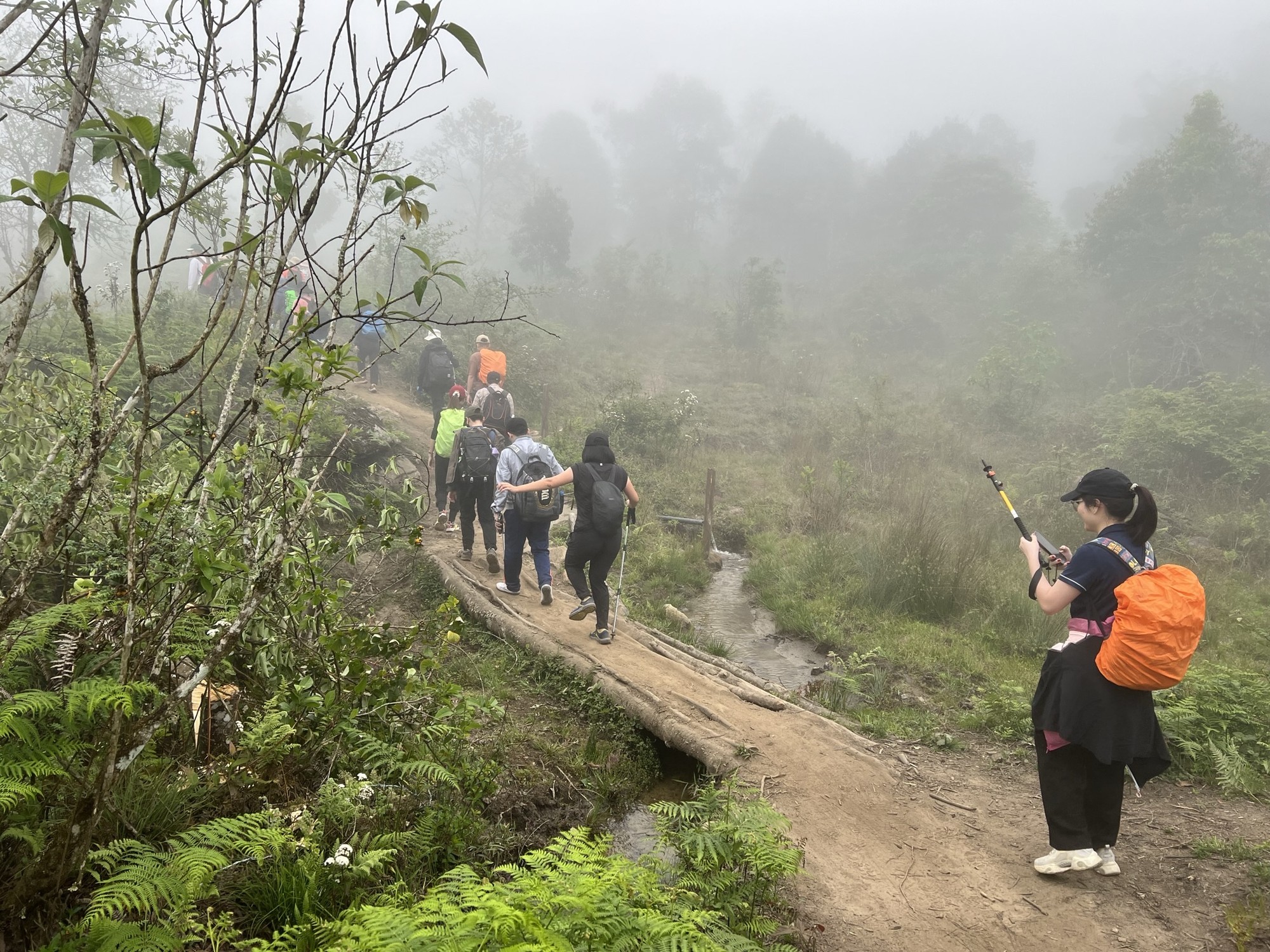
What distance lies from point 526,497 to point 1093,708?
503 centimetres

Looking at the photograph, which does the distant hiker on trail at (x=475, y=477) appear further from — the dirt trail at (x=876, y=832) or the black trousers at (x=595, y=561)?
the dirt trail at (x=876, y=832)

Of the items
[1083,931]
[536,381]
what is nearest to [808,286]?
[536,381]

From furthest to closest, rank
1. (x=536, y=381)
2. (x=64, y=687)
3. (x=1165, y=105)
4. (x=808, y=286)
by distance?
(x=1165, y=105), (x=808, y=286), (x=536, y=381), (x=64, y=687)

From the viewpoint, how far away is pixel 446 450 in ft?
29.1

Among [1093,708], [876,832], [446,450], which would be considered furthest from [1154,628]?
[446,450]

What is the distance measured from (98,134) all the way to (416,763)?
280cm

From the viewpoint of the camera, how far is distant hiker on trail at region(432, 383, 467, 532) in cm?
882

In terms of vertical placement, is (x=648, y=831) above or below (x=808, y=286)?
below

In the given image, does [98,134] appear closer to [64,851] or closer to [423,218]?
[423,218]

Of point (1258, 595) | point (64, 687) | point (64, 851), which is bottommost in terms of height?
point (1258, 595)

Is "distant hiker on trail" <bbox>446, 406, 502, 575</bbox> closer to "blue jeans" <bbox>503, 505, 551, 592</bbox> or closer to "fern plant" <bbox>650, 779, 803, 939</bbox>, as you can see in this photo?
"blue jeans" <bbox>503, 505, 551, 592</bbox>

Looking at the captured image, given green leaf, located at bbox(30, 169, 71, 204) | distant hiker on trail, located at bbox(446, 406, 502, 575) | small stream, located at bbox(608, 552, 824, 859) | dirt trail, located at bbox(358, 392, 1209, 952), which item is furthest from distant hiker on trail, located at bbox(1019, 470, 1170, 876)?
distant hiker on trail, located at bbox(446, 406, 502, 575)

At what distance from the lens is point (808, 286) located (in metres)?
40.5

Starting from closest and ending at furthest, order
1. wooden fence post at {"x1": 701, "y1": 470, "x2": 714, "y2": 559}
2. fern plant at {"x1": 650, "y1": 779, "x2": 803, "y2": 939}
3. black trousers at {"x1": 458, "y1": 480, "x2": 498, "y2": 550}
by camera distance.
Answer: fern plant at {"x1": 650, "y1": 779, "x2": 803, "y2": 939} → black trousers at {"x1": 458, "y1": 480, "x2": 498, "y2": 550} → wooden fence post at {"x1": 701, "y1": 470, "x2": 714, "y2": 559}
